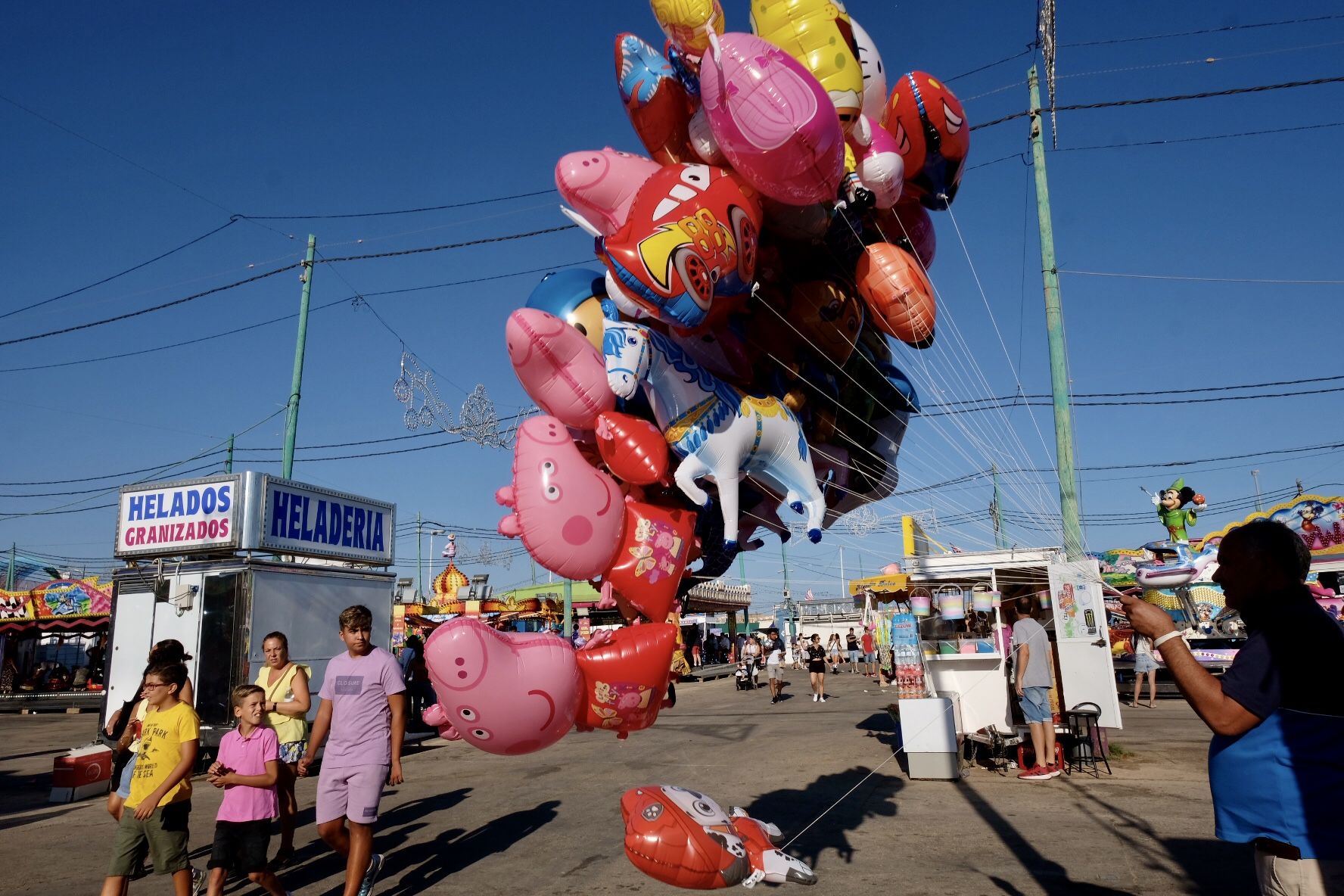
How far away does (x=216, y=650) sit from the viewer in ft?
36.5

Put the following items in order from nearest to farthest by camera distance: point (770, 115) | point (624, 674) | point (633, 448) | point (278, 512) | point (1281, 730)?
point (1281, 730)
point (770, 115)
point (624, 674)
point (633, 448)
point (278, 512)

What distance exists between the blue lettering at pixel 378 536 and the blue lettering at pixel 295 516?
1547mm

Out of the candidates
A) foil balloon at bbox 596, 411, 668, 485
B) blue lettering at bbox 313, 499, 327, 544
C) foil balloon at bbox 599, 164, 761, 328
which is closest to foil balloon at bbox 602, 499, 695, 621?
foil balloon at bbox 596, 411, 668, 485

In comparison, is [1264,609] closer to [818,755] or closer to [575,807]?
[575,807]

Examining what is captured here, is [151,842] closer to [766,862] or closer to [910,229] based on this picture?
[766,862]

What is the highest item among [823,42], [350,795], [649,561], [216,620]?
[823,42]

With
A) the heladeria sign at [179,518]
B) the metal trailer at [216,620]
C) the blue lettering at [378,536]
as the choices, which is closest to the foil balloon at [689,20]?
the metal trailer at [216,620]

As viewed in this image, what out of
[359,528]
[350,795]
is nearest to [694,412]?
[350,795]

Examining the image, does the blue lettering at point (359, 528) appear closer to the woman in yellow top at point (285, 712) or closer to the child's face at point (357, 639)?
the woman in yellow top at point (285, 712)

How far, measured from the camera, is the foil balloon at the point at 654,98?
432 centimetres

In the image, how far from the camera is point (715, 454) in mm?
4102

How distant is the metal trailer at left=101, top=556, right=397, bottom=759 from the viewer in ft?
36.1

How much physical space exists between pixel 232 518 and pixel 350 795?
826 cm

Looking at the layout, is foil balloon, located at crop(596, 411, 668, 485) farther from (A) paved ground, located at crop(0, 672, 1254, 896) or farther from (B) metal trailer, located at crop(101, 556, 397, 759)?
(B) metal trailer, located at crop(101, 556, 397, 759)
